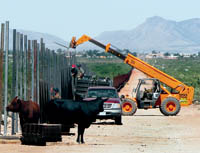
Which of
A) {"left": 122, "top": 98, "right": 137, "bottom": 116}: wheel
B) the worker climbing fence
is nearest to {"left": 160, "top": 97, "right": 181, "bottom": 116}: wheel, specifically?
{"left": 122, "top": 98, "right": 137, "bottom": 116}: wheel

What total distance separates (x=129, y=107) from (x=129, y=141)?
1609cm

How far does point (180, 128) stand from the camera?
28578 mm

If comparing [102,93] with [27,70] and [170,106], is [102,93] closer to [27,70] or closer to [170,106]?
[27,70]

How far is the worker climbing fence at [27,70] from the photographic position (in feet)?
65.3

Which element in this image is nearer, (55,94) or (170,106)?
(55,94)

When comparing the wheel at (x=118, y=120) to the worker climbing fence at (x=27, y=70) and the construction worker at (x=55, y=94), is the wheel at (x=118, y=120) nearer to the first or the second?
the worker climbing fence at (x=27, y=70)

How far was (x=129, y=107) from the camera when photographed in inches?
1467

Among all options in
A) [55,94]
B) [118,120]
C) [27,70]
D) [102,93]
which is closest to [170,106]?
[118,120]

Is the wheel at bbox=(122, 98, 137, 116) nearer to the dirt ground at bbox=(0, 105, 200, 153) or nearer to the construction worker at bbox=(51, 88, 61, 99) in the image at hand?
the dirt ground at bbox=(0, 105, 200, 153)

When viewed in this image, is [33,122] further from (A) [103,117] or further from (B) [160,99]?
(B) [160,99]

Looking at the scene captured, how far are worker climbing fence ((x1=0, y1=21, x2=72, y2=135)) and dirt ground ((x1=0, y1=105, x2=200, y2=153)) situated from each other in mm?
1811
